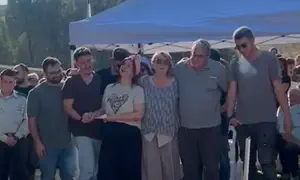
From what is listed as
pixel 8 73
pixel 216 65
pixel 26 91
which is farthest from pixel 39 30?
pixel 216 65

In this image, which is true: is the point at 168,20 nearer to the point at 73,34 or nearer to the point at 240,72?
the point at 73,34

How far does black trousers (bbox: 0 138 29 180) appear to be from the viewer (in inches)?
289

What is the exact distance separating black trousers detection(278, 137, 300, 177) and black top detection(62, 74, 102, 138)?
228 centimetres

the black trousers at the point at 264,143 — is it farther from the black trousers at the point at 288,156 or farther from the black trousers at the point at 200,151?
the black trousers at the point at 288,156

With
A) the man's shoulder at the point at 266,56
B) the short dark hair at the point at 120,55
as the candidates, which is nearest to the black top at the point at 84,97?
the short dark hair at the point at 120,55

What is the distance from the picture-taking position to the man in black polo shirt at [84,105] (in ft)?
22.0

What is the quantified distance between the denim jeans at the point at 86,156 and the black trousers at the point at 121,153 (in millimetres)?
187

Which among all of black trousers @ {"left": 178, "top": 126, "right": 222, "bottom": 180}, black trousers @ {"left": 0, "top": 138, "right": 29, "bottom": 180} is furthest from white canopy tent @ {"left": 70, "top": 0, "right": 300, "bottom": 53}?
black trousers @ {"left": 0, "top": 138, "right": 29, "bottom": 180}

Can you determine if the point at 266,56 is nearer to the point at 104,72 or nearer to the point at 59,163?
the point at 104,72

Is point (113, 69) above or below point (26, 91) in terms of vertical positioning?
above

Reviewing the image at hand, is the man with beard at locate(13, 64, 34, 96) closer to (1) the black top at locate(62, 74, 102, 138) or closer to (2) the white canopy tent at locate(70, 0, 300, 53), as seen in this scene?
(2) the white canopy tent at locate(70, 0, 300, 53)

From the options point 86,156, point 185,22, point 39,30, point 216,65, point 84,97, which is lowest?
point 86,156

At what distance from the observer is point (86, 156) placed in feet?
22.1

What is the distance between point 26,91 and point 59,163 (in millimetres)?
1285
